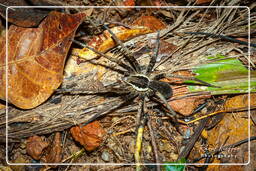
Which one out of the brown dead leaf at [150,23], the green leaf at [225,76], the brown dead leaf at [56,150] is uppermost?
the brown dead leaf at [150,23]

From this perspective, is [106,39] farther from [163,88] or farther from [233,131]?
[233,131]

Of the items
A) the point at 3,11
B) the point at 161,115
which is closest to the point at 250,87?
the point at 161,115

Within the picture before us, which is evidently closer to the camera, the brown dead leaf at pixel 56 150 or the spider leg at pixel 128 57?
the spider leg at pixel 128 57

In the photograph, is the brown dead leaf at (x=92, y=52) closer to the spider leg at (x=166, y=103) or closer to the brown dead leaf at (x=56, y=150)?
the spider leg at (x=166, y=103)

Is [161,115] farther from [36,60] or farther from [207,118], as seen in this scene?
[36,60]

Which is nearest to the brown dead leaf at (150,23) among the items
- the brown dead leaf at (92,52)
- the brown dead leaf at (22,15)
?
the brown dead leaf at (92,52)

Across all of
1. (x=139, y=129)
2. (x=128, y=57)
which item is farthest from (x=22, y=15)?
(x=139, y=129)

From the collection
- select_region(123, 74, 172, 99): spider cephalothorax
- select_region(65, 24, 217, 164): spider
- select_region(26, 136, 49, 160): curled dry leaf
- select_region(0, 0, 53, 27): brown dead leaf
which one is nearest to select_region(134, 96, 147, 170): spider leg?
select_region(65, 24, 217, 164): spider
